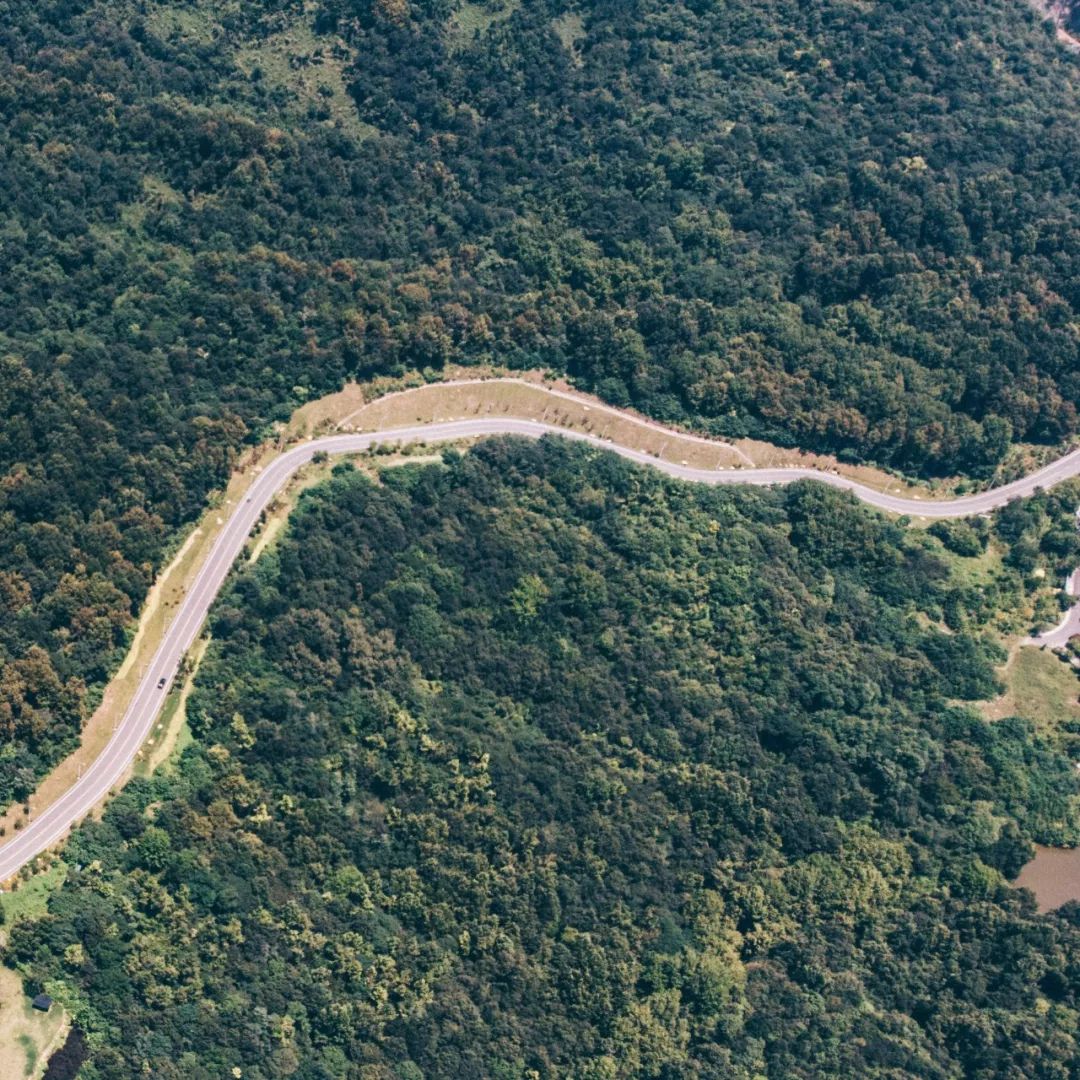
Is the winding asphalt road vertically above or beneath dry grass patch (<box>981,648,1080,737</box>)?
beneath

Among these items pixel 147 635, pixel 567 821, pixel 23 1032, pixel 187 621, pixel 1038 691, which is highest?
pixel 1038 691

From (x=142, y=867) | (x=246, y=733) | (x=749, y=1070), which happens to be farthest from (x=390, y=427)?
(x=749, y=1070)

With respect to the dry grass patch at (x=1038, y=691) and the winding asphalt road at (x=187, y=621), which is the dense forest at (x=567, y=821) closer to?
the winding asphalt road at (x=187, y=621)

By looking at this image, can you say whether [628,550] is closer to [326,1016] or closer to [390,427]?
[390,427]

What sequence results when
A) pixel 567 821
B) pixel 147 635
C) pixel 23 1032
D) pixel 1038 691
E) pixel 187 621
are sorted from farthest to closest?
pixel 1038 691 < pixel 187 621 < pixel 567 821 < pixel 147 635 < pixel 23 1032

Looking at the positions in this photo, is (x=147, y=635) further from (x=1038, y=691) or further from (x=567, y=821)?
(x=1038, y=691)

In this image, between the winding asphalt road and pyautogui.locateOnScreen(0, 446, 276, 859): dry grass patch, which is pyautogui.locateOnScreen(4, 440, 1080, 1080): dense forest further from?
pyautogui.locateOnScreen(0, 446, 276, 859): dry grass patch

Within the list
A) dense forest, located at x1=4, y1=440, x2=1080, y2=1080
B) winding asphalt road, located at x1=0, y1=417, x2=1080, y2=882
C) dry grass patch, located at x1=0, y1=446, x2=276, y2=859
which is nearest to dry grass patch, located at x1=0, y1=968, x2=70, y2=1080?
dense forest, located at x1=4, y1=440, x2=1080, y2=1080

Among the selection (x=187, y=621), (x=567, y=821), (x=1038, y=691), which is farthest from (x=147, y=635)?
(x=1038, y=691)
